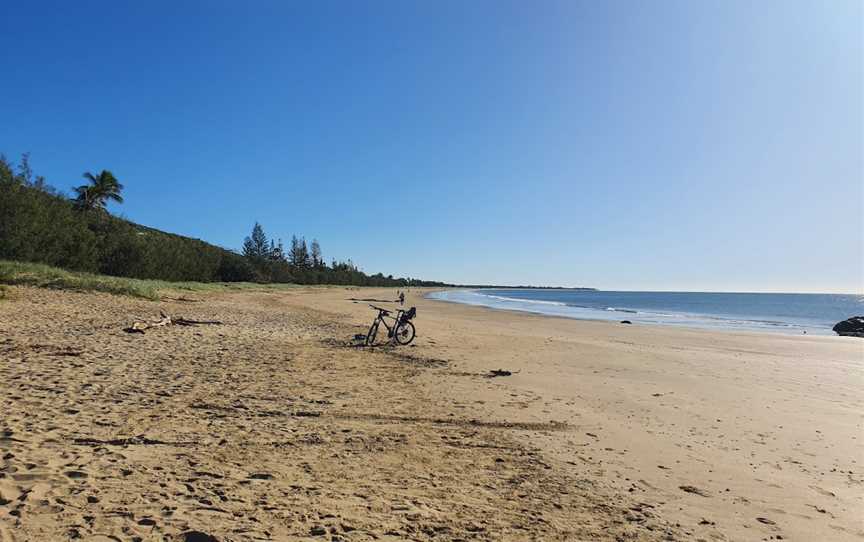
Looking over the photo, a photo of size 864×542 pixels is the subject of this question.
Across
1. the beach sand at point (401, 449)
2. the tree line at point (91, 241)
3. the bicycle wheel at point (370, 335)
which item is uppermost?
the tree line at point (91, 241)

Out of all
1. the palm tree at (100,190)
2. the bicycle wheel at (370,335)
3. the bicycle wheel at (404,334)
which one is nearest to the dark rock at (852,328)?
the bicycle wheel at (404,334)

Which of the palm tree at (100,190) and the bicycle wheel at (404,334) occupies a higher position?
the palm tree at (100,190)

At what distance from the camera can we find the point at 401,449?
5.75m

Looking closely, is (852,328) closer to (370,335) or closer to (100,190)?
(370,335)

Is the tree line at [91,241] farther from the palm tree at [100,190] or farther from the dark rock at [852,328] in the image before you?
the dark rock at [852,328]

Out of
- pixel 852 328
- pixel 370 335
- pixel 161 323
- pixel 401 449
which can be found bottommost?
pixel 401 449

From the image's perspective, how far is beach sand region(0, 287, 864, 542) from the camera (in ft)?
12.8

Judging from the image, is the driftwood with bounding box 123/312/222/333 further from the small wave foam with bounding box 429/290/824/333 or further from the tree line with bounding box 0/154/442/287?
the small wave foam with bounding box 429/290/824/333

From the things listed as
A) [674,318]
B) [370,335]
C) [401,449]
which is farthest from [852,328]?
[401,449]

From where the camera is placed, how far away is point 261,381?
8.91 meters

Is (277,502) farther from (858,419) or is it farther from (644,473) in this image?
(858,419)

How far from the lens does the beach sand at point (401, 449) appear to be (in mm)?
3908

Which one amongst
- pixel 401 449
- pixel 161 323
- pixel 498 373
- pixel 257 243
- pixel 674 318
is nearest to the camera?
pixel 401 449

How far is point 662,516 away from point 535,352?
10905mm
